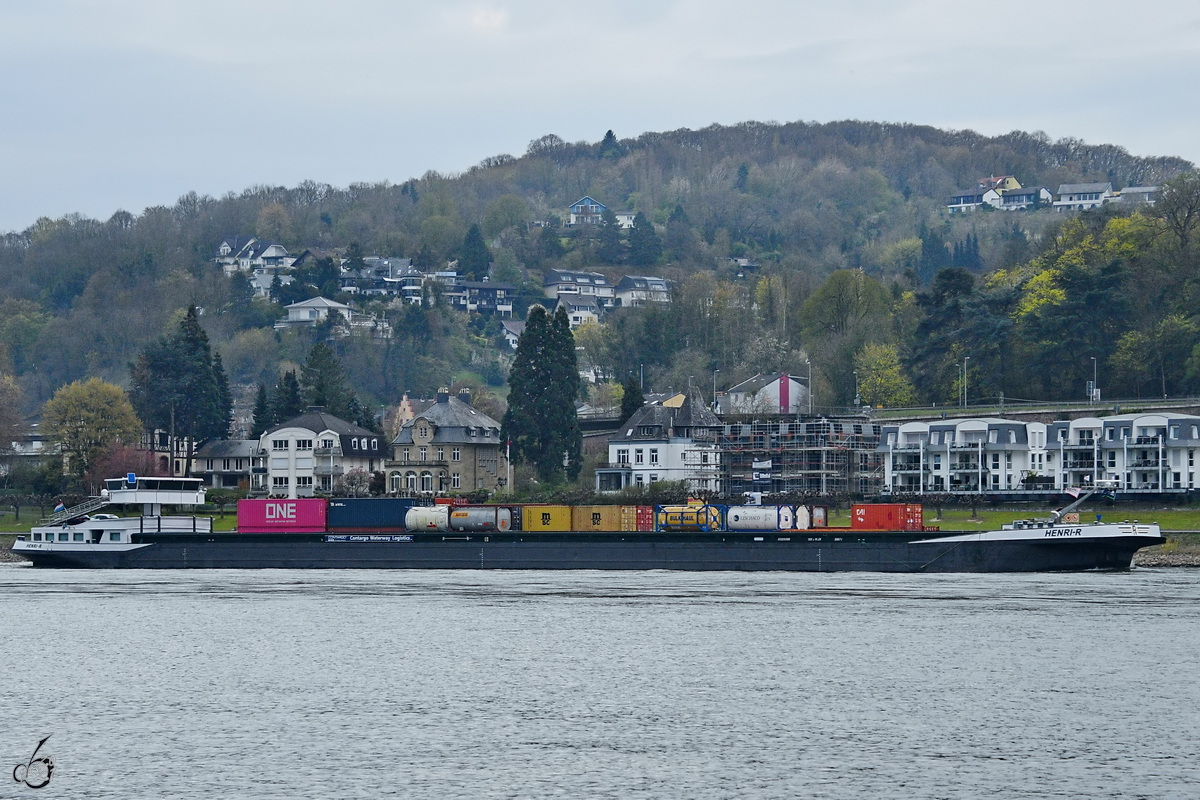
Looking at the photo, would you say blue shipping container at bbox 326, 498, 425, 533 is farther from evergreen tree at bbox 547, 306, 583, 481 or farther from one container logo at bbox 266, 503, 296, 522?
evergreen tree at bbox 547, 306, 583, 481

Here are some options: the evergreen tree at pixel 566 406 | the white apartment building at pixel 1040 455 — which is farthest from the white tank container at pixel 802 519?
the evergreen tree at pixel 566 406

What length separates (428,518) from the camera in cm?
8181

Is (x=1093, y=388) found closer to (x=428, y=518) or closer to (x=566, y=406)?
(x=566, y=406)

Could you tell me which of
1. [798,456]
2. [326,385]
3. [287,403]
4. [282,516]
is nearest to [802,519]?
[282,516]

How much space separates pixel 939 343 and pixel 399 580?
248ft

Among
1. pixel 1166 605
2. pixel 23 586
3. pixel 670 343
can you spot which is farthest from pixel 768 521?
pixel 670 343

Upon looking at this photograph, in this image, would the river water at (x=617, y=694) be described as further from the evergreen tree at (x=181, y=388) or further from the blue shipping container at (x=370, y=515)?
the evergreen tree at (x=181, y=388)

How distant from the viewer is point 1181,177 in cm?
13488

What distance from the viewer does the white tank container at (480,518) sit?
3184 inches

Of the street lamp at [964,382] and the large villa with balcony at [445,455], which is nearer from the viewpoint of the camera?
the large villa with balcony at [445,455]

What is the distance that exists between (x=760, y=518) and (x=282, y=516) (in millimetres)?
26330

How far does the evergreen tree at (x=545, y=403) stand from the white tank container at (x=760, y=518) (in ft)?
131

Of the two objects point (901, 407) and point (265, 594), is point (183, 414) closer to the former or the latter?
point (901, 407)

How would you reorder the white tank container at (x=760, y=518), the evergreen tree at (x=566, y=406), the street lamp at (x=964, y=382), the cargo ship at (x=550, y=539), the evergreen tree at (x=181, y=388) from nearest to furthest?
the cargo ship at (x=550, y=539) < the white tank container at (x=760, y=518) < the evergreen tree at (x=566, y=406) < the street lamp at (x=964, y=382) < the evergreen tree at (x=181, y=388)
